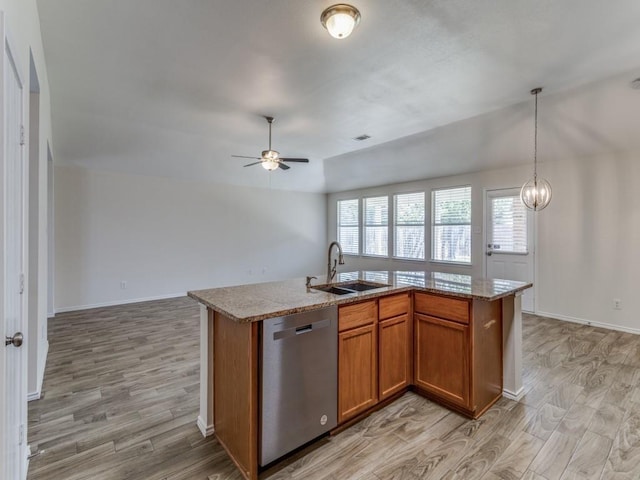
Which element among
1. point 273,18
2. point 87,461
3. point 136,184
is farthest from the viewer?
point 136,184

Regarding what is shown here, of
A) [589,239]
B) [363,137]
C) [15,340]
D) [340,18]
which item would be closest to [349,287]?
[340,18]

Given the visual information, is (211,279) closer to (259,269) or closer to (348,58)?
(259,269)

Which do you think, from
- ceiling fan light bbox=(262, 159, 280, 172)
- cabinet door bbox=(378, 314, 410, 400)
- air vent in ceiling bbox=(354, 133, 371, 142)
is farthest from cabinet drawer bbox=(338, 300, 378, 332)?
air vent in ceiling bbox=(354, 133, 371, 142)

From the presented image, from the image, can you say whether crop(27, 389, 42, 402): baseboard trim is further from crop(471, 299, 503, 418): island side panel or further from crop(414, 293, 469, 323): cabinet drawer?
crop(471, 299, 503, 418): island side panel

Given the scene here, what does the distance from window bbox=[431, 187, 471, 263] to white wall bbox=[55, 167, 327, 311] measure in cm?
350

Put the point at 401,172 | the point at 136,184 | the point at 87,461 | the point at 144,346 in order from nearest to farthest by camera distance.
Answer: the point at 87,461, the point at 144,346, the point at 136,184, the point at 401,172

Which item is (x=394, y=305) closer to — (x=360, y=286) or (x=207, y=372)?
(x=360, y=286)

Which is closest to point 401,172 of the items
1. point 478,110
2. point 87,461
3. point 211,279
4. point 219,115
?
point 478,110

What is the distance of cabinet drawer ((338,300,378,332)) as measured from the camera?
2.15m

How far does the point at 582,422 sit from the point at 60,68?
5.37 m

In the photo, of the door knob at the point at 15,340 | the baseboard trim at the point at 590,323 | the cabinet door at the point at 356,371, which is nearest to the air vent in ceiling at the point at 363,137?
the cabinet door at the point at 356,371

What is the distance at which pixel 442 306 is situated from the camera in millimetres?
2490

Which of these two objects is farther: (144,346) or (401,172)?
(401,172)

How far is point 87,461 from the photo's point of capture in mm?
1919
